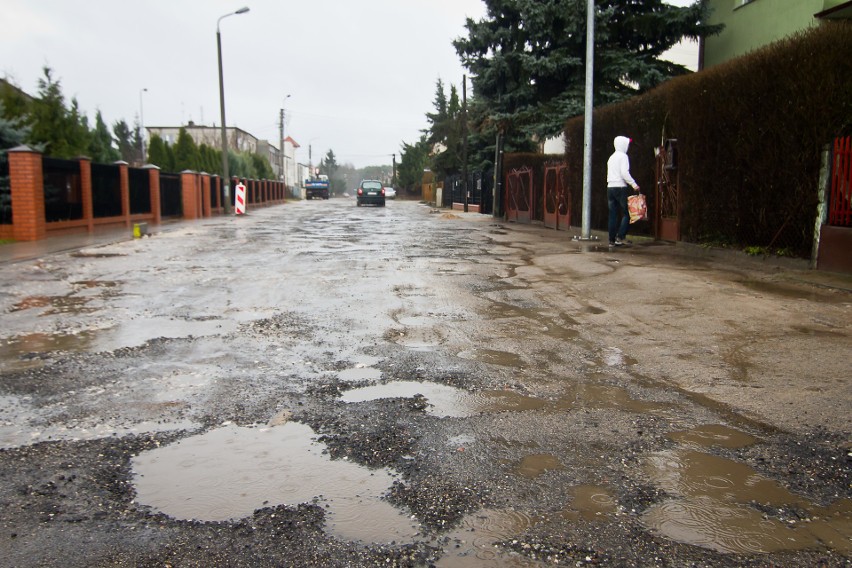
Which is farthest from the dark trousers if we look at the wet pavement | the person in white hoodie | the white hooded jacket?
the wet pavement

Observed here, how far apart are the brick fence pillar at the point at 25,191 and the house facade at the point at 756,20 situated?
17217 millimetres

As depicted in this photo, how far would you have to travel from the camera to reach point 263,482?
293 cm

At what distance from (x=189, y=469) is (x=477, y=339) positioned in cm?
301

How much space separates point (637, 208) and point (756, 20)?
33.5ft

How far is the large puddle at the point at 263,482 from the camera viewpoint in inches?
103

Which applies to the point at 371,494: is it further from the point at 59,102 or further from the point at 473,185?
the point at 473,185

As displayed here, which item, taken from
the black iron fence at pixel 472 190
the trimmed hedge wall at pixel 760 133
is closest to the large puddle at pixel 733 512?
the trimmed hedge wall at pixel 760 133

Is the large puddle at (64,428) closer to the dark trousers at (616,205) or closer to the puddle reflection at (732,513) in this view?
the puddle reflection at (732,513)

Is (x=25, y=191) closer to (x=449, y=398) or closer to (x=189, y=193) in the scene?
(x=189, y=193)

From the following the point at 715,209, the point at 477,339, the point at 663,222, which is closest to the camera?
the point at 477,339

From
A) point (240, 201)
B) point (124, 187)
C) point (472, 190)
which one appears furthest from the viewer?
point (472, 190)

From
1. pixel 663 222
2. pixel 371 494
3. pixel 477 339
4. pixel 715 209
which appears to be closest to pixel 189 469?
pixel 371 494

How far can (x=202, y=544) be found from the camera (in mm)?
2412

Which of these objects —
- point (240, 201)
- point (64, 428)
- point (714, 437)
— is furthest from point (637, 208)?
point (240, 201)
